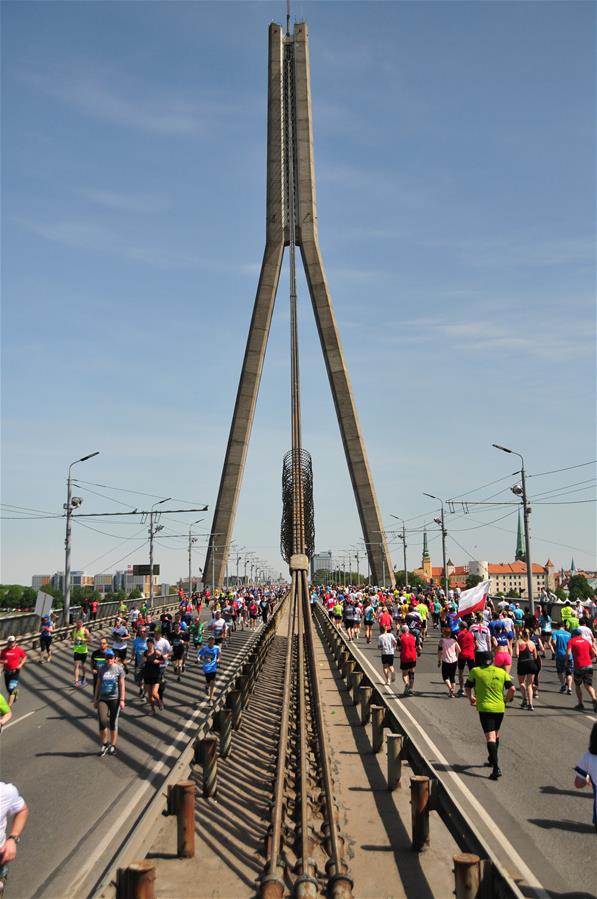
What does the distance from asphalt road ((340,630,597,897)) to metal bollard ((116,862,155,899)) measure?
126 inches

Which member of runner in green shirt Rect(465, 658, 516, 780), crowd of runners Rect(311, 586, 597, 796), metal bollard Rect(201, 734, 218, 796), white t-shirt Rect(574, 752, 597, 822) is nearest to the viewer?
white t-shirt Rect(574, 752, 597, 822)

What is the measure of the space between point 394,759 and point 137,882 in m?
4.53

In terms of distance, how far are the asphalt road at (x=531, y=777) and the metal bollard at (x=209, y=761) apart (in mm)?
2828

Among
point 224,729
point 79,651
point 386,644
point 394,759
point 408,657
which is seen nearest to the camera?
point 394,759

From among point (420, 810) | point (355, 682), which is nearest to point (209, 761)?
point (420, 810)

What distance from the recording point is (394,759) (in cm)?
905

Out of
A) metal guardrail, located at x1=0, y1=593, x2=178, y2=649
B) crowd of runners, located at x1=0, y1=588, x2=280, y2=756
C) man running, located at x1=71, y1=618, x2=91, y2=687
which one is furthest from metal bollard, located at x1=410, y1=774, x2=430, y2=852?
metal guardrail, located at x1=0, y1=593, x2=178, y2=649

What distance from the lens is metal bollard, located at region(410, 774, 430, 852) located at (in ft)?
22.7

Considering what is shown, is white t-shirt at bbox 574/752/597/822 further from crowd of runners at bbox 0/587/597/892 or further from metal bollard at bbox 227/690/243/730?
metal bollard at bbox 227/690/243/730

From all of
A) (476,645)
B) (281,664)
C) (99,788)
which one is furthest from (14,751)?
(281,664)

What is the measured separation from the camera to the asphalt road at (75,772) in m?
7.04

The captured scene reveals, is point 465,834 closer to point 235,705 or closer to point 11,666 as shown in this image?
point 235,705

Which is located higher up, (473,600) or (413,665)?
(473,600)

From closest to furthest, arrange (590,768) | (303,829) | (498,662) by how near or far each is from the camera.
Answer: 1. (590,768)
2. (303,829)
3. (498,662)
